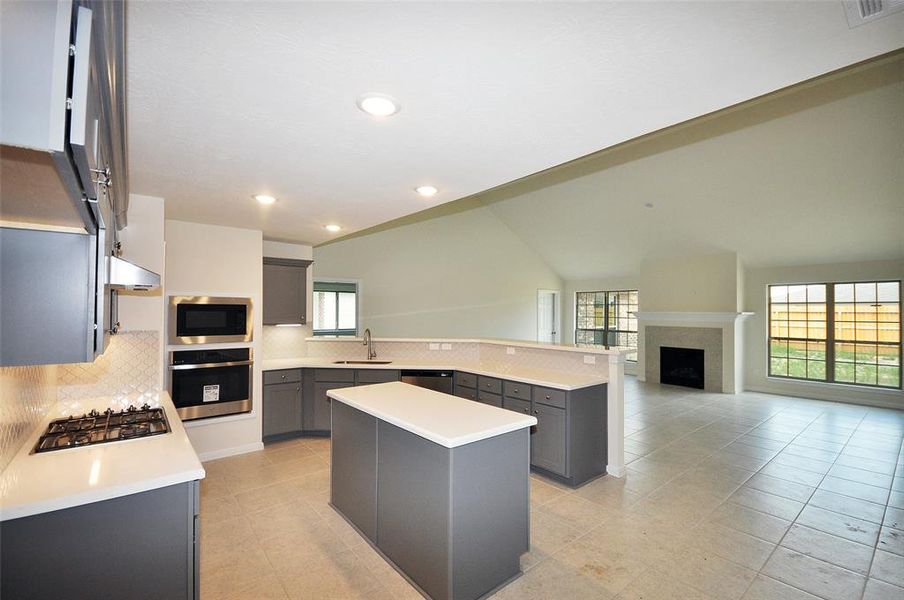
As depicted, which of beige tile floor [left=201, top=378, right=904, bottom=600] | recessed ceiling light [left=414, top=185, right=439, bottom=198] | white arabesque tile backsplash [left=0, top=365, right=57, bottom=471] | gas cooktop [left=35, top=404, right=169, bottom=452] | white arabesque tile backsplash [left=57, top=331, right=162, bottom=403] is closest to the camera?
white arabesque tile backsplash [left=0, top=365, right=57, bottom=471]

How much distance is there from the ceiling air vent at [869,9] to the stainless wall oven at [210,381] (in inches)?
183

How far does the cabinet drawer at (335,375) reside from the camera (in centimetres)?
457

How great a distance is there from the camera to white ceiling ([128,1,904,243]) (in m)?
1.23

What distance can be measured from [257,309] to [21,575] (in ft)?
10.1

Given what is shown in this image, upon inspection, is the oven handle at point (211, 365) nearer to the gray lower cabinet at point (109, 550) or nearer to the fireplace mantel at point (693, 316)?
the gray lower cabinet at point (109, 550)

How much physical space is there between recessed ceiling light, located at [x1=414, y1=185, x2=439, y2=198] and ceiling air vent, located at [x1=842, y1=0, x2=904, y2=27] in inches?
85.8

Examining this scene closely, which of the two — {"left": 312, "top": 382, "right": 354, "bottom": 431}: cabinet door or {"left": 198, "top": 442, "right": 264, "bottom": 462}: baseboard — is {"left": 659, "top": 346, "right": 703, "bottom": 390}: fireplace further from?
{"left": 198, "top": 442, "right": 264, "bottom": 462}: baseboard

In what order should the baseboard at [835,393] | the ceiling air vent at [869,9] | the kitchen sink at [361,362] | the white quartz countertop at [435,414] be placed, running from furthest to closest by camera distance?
the baseboard at [835,393]
the kitchen sink at [361,362]
the white quartz countertop at [435,414]
the ceiling air vent at [869,9]

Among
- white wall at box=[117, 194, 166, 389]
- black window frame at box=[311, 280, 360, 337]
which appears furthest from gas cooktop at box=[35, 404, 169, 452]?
black window frame at box=[311, 280, 360, 337]

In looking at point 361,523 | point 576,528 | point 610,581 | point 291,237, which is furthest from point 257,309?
point 610,581

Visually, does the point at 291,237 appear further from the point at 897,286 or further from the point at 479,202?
the point at 897,286

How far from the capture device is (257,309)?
4301 mm

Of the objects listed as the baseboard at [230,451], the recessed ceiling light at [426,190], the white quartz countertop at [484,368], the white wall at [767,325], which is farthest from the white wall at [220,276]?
the white wall at [767,325]

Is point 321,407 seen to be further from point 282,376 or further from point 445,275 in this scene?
point 445,275
